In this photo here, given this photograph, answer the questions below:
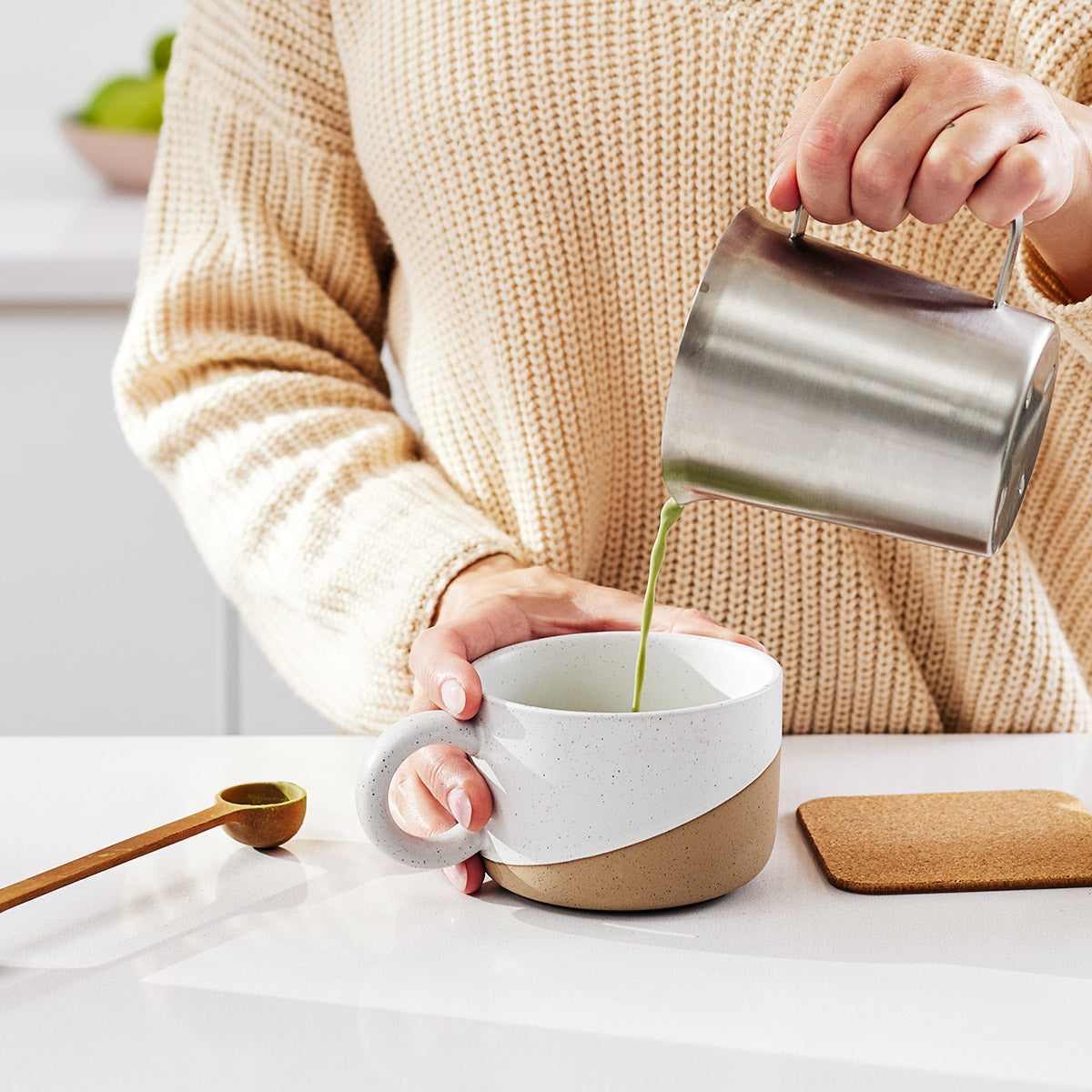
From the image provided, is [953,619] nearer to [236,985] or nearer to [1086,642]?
[1086,642]

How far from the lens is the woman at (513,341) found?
68 centimetres

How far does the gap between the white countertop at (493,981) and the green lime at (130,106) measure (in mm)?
1291

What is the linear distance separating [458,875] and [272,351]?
0.42m

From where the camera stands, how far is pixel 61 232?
1.52 meters

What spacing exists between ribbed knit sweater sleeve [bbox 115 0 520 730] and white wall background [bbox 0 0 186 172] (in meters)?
1.06

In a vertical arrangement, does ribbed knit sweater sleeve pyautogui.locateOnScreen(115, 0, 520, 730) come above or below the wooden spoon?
above

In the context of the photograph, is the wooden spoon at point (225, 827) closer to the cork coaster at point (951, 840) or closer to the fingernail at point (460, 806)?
the fingernail at point (460, 806)

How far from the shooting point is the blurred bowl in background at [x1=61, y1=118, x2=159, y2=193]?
1.62 m

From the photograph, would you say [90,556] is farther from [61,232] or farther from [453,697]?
[453,697]

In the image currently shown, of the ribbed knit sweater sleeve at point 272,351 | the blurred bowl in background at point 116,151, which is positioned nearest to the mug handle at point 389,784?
the ribbed knit sweater sleeve at point 272,351

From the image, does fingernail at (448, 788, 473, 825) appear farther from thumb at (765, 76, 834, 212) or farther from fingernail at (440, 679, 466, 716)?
thumb at (765, 76, 834, 212)

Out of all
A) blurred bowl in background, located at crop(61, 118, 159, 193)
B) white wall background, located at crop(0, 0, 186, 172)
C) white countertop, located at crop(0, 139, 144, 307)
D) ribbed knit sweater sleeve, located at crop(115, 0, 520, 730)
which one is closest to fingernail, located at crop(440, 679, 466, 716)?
ribbed knit sweater sleeve, located at crop(115, 0, 520, 730)

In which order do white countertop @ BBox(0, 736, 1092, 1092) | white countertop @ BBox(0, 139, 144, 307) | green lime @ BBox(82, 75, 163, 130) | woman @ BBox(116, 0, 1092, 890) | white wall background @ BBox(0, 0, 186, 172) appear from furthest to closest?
white wall background @ BBox(0, 0, 186, 172) → green lime @ BBox(82, 75, 163, 130) → white countertop @ BBox(0, 139, 144, 307) → woman @ BBox(116, 0, 1092, 890) → white countertop @ BBox(0, 736, 1092, 1092)

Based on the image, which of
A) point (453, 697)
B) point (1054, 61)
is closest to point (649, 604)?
point (453, 697)
